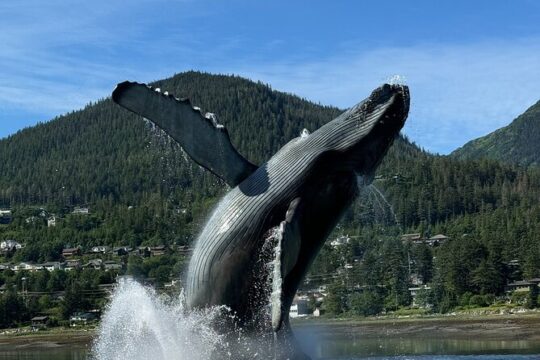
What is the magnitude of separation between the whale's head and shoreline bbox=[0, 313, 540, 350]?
27.3 meters

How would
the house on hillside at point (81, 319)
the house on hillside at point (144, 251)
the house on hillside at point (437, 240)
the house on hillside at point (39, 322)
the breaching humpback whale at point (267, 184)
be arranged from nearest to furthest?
1. the breaching humpback whale at point (267, 184)
2. the house on hillside at point (81, 319)
3. the house on hillside at point (39, 322)
4. the house on hillside at point (437, 240)
5. the house on hillside at point (144, 251)

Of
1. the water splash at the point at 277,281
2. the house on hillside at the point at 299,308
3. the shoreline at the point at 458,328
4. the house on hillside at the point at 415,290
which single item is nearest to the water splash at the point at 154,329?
the water splash at the point at 277,281

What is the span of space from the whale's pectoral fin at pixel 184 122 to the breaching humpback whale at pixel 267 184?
0.02 m

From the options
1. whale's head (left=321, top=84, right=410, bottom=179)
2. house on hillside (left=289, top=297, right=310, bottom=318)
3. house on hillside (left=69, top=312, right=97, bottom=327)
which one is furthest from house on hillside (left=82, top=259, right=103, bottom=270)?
whale's head (left=321, top=84, right=410, bottom=179)

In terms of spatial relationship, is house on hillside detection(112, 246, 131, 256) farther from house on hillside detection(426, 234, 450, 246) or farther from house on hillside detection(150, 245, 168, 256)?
house on hillside detection(426, 234, 450, 246)

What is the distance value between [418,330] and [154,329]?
177 ft

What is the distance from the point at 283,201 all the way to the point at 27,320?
116m

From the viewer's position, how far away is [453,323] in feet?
249

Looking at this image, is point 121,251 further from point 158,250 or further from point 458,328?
point 458,328

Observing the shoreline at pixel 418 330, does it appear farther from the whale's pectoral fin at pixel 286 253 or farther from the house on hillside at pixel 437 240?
the house on hillside at pixel 437 240

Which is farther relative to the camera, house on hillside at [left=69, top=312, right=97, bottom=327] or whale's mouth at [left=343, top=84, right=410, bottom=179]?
house on hillside at [left=69, top=312, right=97, bottom=327]

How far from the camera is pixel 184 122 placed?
1589 centimetres

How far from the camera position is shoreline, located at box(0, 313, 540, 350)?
5753cm

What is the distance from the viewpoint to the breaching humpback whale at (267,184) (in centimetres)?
1566
